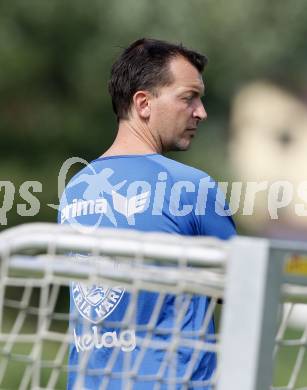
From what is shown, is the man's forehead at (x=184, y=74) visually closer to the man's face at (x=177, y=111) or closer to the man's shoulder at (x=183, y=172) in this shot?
the man's face at (x=177, y=111)

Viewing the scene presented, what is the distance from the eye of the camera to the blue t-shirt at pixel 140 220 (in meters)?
3.05

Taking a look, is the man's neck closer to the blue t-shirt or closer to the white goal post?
the blue t-shirt

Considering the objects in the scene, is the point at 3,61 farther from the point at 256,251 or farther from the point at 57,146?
the point at 256,251

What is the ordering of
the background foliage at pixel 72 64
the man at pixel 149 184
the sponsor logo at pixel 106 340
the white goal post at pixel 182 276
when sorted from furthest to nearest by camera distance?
the background foliage at pixel 72 64, the man at pixel 149 184, the sponsor logo at pixel 106 340, the white goal post at pixel 182 276

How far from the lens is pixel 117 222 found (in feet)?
10.6

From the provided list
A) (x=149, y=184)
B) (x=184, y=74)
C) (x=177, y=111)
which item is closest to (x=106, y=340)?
(x=149, y=184)

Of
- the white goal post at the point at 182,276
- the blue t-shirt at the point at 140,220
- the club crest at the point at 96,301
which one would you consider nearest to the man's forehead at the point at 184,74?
the blue t-shirt at the point at 140,220

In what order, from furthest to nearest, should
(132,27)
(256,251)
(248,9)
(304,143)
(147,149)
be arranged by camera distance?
(304,143) < (248,9) < (132,27) < (147,149) < (256,251)

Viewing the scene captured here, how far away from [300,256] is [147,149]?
1.25 m

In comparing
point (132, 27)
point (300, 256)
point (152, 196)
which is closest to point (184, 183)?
point (152, 196)

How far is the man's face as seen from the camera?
3.47 meters

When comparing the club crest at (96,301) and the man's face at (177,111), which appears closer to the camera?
the club crest at (96,301)

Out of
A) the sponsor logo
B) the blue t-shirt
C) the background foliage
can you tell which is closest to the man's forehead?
the blue t-shirt

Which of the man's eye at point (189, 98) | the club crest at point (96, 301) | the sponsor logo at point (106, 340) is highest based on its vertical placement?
the man's eye at point (189, 98)
